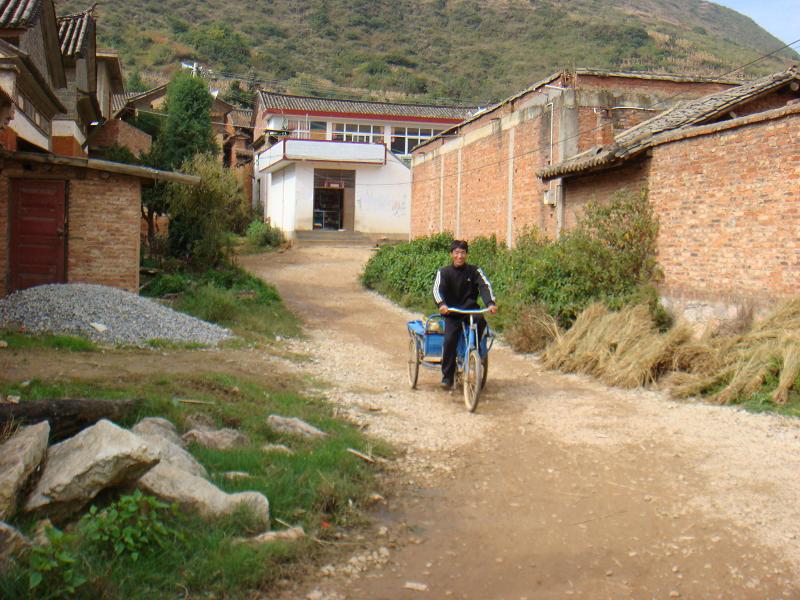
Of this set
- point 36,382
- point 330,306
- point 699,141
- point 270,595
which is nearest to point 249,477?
point 270,595

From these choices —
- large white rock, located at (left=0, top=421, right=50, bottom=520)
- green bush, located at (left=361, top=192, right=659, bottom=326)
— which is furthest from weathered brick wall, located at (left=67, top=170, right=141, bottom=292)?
large white rock, located at (left=0, top=421, right=50, bottom=520)

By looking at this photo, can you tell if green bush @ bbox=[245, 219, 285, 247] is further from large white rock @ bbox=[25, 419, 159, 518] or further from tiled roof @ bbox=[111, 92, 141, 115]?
large white rock @ bbox=[25, 419, 159, 518]

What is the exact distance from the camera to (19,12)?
57.8 ft

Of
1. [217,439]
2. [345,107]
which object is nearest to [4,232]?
[217,439]

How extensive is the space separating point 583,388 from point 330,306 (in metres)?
11.0

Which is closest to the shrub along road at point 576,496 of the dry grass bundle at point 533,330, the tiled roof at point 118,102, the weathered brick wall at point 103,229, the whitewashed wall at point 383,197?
the dry grass bundle at point 533,330

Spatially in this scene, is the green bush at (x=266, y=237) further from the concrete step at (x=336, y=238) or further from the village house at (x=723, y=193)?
the village house at (x=723, y=193)

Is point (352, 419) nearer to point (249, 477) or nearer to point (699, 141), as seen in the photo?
point (249, 477)

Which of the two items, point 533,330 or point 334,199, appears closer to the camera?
point 533,330

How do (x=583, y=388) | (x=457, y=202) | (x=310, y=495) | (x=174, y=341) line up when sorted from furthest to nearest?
1. (x=457, y=202)
2. (x=174, y=341)
3. (x=583, y=388)
4. (x=310, y=495)

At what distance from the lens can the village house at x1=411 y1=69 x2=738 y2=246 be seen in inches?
717

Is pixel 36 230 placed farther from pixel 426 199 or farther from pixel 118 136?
pixel 118 136

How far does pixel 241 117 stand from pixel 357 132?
14.8 m

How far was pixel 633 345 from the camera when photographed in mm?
11086
